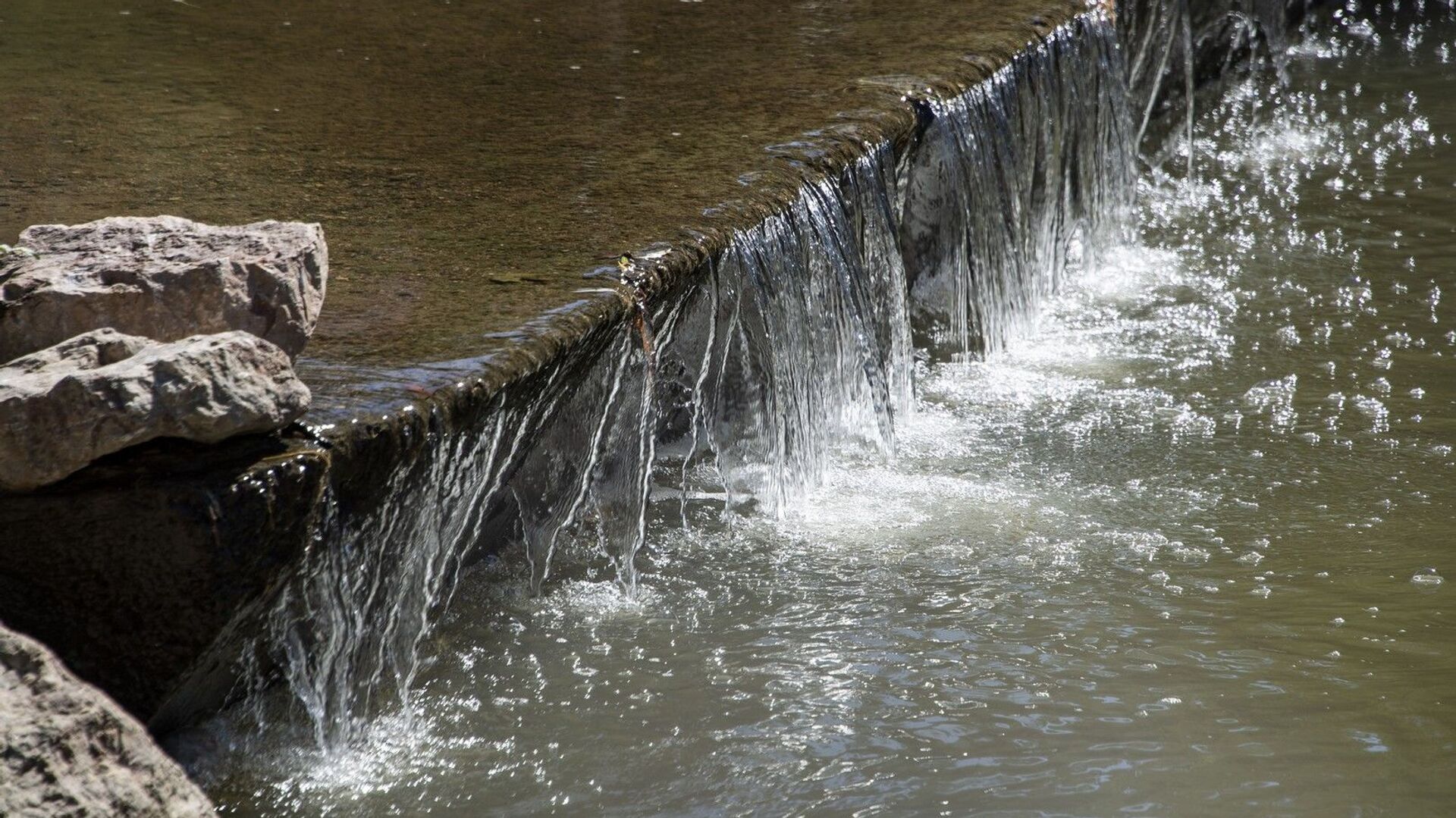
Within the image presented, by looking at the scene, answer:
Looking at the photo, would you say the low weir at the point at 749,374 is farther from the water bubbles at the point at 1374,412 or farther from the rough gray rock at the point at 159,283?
the water bubbles at the point at 1374,412

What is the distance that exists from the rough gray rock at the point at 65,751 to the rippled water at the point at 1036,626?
50 centimetres

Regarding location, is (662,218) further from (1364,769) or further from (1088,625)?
(1364,769)

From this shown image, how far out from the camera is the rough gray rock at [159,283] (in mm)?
2635

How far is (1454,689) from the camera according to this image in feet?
10.5

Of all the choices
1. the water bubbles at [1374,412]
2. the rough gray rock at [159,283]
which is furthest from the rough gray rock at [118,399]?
the water bubbles at [1374,412]

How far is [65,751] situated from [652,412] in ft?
6.44

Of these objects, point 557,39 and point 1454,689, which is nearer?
point 1454,689

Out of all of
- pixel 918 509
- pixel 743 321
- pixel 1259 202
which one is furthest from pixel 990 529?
pixel 1259 202

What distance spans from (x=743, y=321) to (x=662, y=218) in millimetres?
428

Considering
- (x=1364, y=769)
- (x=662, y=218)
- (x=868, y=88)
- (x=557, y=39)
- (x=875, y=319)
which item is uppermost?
(x=557, y=39)

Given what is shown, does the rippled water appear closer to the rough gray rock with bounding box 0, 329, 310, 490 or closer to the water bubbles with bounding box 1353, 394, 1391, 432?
the water bubbles with bounding box 1353, 394, 1391, 432

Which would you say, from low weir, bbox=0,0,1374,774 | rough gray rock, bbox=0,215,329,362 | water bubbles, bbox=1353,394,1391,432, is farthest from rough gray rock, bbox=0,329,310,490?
water bubbles, bbox=1353,394,1391,432

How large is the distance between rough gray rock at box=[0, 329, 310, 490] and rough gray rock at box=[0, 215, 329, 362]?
Result: 0.18 metres

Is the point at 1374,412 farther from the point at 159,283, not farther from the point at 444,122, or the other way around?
the point at 159,283
